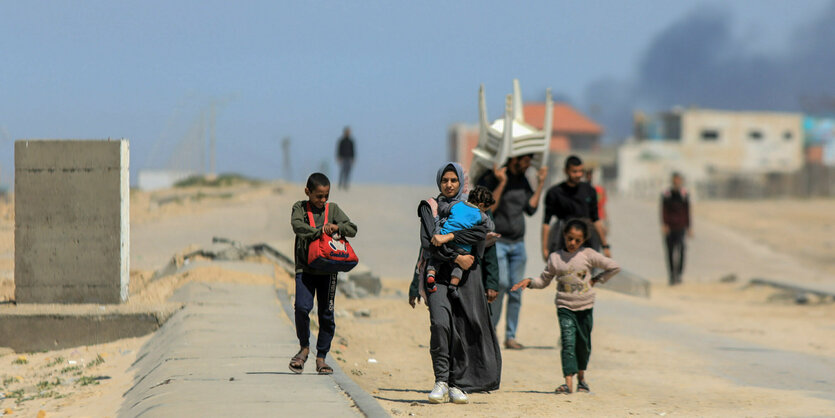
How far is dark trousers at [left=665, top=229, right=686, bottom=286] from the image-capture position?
63.2 feet

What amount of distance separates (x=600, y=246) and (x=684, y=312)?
5.52m

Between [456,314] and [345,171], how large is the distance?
24.3 metres

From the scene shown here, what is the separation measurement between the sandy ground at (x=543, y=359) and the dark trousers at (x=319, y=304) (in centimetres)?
58

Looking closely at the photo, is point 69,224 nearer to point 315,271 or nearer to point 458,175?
point 315,271

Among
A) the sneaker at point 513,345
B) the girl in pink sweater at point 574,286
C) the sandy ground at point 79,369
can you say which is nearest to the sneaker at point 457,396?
the girl in pink sweater at point 574,286

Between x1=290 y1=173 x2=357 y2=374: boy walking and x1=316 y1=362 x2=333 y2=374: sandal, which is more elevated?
x1=290 y1=173 x2=357 y2=374: boy walking

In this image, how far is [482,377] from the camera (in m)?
7.43

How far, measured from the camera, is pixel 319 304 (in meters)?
7.68

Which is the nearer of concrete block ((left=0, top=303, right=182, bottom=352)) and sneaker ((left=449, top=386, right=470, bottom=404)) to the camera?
sneaker ((left=449, top=386, right=470, bottom=404))

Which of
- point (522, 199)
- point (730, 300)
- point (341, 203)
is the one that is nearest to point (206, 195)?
point (341, 203)

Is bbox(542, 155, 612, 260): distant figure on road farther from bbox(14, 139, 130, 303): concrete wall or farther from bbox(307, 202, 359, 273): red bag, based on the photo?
bbox(14, 139, 130, 303): concrete wall

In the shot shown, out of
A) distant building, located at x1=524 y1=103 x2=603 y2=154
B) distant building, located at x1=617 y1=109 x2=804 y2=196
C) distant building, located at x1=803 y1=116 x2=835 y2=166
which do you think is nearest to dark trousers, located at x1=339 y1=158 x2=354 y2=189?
distant building, located at x1=617 y1=109 x2=804 y2=196

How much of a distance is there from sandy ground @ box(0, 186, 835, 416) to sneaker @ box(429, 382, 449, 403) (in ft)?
0.28

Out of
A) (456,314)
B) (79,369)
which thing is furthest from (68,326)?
(456,314)
